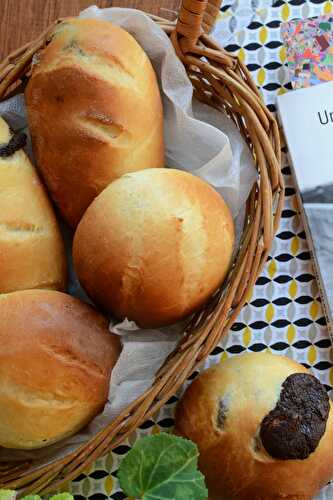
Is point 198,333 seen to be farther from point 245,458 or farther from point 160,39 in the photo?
point 160,39

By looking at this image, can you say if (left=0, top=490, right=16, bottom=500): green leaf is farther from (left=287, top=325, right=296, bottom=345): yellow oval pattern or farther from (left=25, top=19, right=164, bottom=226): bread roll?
(left=287, top=325, right=296, bottom=345): yellow oval pattern

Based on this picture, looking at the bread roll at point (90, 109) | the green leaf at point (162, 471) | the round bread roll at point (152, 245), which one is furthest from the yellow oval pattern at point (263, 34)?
the green leaf at point (162, 471)

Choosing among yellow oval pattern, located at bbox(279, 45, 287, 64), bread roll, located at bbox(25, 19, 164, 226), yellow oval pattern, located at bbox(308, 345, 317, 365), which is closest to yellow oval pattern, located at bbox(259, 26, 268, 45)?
yellow oval pattern, located at bbox(279, 45, 287, 64)

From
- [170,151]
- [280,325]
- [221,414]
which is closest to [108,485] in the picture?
[221,414]

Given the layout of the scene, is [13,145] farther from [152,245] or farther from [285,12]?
[285,12]

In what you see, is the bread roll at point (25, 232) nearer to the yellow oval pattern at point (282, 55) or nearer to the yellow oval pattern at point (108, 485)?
the yellow oval pattern at point (108, 485)

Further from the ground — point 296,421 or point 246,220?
point 246,220
